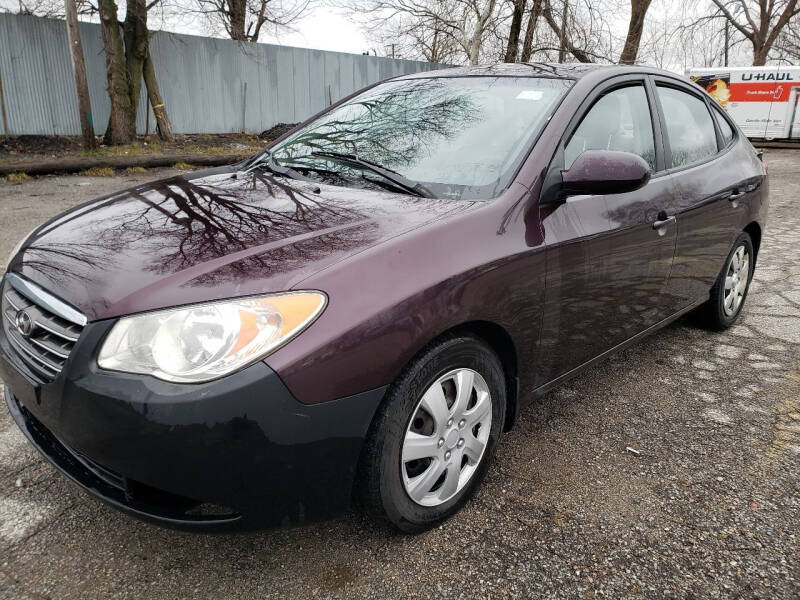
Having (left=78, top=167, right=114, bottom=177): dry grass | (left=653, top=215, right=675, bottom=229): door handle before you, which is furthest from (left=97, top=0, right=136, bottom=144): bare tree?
(left=653, top=215, right=675, bottom=229): door handle

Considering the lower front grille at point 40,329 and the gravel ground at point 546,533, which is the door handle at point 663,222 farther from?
the lower front grille at point 40,329

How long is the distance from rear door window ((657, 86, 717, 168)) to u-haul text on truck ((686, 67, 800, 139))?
20424 millimetres

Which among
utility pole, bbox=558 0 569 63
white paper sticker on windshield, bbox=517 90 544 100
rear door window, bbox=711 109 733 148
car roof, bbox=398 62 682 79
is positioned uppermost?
utility pole, bbox=558 0 569 63

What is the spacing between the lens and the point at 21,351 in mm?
1874

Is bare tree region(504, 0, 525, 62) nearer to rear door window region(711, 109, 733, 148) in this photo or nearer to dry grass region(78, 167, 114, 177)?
dry grass region(78, 167, 114, 177)

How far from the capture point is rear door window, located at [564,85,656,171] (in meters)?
2.60

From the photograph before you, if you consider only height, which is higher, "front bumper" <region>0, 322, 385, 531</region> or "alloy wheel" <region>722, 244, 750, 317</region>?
"front bumper" <region>0, 322, 385, 531</region>

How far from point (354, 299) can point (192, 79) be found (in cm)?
1647

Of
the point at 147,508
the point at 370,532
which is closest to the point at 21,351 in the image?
the point at 147,508

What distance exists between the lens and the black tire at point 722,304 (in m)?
3.77

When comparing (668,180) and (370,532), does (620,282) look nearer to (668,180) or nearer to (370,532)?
(668,180)

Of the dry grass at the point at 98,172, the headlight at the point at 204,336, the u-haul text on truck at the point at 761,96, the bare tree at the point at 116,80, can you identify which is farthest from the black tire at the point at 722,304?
the u-haul text on truck at the point at 761,96

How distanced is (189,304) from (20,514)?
3.84 feet

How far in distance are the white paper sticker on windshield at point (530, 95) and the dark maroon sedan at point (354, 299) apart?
0.02 m
